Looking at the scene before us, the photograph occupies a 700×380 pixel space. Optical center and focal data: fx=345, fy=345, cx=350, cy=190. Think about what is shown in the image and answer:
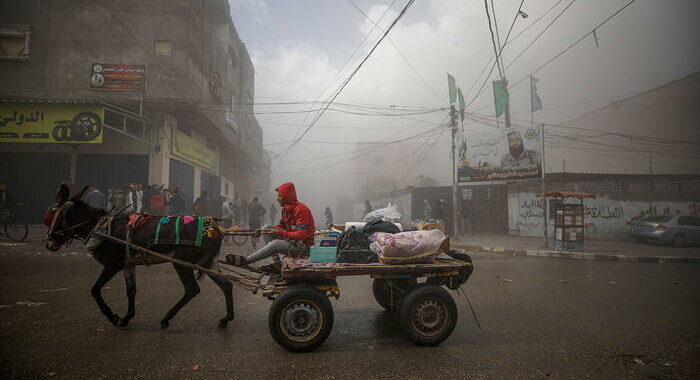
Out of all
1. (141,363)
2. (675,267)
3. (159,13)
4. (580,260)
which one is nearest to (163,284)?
(141,363)

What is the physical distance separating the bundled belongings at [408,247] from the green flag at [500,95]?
58.4 ft

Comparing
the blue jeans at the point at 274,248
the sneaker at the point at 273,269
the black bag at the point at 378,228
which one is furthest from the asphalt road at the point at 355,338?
the black bag at the point at 378,228

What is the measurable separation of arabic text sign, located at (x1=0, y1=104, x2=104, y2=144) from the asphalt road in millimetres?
10098

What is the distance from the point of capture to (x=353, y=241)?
4.08 metres

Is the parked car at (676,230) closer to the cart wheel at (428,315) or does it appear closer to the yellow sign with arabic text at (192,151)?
the cart wheel at (428,315)

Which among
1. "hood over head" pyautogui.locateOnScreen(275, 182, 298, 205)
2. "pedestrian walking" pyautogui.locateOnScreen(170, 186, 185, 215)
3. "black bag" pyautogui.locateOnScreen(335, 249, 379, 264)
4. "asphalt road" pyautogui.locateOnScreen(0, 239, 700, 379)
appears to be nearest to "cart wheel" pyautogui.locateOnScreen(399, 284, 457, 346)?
"asphalt road" pyautogui.locateOnScreen(0, 239, 700, 379)

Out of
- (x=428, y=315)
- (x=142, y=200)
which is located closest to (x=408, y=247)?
(x=428, y=315)

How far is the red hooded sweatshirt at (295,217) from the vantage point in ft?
14.7

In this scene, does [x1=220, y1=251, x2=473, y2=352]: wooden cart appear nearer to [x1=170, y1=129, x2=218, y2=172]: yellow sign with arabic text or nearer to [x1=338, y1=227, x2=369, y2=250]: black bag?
[x1=338, y1=227, x2=369, y2=250]: black bag

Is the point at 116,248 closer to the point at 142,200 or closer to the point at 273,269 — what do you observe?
the point at 273,269

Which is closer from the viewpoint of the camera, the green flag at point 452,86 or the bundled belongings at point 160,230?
the bundled belongings at point 160,230

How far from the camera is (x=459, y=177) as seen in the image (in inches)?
795

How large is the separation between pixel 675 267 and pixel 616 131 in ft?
103

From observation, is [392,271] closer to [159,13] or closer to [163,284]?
[163,284]
